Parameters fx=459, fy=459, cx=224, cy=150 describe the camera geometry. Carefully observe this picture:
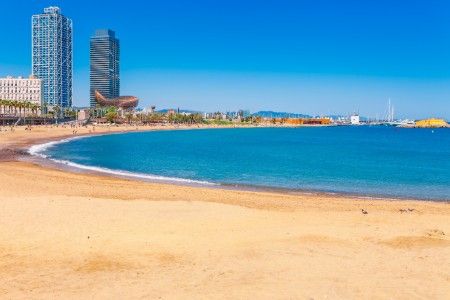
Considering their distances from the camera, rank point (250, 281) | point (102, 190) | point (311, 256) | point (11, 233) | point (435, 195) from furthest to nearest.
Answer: point (435, 195) → point (102, 190) → point (11, 233) → point (311, 256) → point (250, 281)

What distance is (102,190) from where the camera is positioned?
27.3 meters

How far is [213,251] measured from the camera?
13.5 metres

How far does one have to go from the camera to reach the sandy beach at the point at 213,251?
10461 mm

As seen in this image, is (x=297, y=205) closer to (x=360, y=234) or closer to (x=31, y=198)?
(x=360, y=234)

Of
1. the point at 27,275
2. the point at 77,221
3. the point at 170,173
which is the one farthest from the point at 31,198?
the point at 170,173

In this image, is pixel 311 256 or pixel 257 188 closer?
pixel 311 256

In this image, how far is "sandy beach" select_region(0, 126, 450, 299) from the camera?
1046 centimetres

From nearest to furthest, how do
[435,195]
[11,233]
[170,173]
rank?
[11,233]
[435,195]
[170,173]

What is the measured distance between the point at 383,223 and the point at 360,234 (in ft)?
9.39

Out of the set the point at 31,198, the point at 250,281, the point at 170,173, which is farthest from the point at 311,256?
the point at 170,173

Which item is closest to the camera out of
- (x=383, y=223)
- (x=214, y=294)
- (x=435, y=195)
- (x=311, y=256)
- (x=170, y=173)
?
(x=214, y=294)

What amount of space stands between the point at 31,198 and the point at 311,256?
14.2 meters

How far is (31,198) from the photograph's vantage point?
2147 cm

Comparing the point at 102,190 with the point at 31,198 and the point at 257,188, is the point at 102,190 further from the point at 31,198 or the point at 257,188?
the point at 257,188
